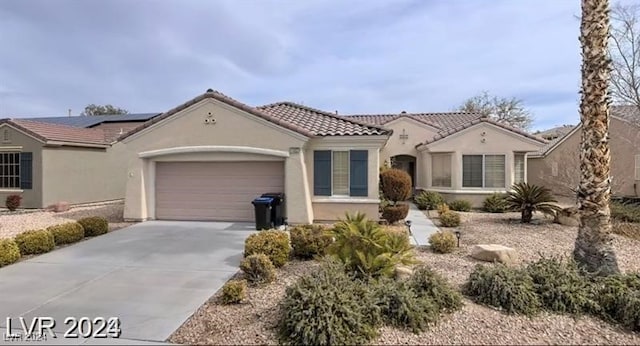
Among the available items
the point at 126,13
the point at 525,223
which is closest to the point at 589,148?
the point at 525,223

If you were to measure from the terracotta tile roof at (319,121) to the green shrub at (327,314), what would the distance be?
8402 mm

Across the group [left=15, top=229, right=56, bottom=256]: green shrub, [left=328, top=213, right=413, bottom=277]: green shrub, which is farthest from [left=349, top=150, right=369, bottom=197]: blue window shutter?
[left=15, top=229, right=56, bottom=256]: green shrub

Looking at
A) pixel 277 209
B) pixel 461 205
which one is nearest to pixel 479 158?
→ pixel 461 205

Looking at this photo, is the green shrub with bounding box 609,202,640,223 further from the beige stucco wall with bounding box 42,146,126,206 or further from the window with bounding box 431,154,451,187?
the beige stucco wall with bounding box 42,146,126,206

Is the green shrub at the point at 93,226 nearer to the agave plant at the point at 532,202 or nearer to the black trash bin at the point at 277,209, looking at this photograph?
the black trash bin at the point at 277,209

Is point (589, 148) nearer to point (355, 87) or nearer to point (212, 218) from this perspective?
point (212, 218)

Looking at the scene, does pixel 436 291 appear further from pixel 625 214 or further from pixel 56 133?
pixel 56 133

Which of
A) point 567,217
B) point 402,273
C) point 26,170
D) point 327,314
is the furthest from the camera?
point 26,170

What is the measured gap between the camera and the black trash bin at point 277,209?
12.4 metres

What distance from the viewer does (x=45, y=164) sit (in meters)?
18.6

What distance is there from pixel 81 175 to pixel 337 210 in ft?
50.7

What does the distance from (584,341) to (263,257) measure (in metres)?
4.97

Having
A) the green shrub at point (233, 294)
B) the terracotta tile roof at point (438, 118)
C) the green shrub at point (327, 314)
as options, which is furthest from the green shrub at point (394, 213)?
the terracotta tile roof at point (438, 118)

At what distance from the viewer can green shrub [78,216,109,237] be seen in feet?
36.6
